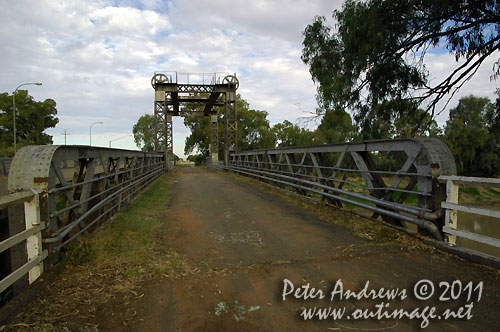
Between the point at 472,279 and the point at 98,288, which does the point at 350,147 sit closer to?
the point at 472,279

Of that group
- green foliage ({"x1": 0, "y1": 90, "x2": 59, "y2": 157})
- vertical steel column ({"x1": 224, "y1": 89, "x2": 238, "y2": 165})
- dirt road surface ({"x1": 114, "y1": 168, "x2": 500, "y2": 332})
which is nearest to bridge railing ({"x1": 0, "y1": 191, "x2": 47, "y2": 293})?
dirt road surface ({"x1": 114, "y1": 168, "x2": 500, "y2": 332})

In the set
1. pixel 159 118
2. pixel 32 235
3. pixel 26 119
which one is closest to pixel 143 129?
pixel 26 119

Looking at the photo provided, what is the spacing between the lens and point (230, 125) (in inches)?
997

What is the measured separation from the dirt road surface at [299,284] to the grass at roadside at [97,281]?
24 centimetres

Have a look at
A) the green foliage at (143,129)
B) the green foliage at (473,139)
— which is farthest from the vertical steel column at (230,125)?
the green foliage at (143,129)

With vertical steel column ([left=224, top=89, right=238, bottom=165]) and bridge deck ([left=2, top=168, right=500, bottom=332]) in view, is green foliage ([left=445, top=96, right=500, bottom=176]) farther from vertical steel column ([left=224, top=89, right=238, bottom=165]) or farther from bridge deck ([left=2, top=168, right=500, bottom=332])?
bridge deck ([left=2, top=168, right=500, bottom=332])

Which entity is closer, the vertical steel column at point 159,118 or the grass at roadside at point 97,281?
the grass at roadside at point 97,281

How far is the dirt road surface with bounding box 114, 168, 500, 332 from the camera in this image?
2717 mm

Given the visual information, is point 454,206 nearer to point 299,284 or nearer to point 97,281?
point 299,284

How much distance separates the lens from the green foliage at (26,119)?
139 ft

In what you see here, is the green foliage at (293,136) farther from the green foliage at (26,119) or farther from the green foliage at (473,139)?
the green foliage at (26,119)

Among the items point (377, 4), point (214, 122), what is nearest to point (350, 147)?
point (377, 4)

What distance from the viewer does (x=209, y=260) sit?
422 cm

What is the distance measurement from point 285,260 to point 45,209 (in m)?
3.19
